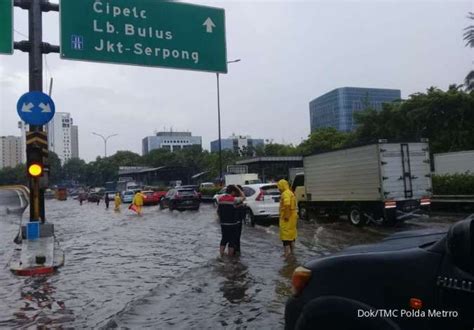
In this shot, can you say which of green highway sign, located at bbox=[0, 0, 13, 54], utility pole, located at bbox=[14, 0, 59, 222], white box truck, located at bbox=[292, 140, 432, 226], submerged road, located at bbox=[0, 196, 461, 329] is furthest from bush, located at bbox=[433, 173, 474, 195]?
green highway sign, located at bbox=[0, 0, 13, 54]

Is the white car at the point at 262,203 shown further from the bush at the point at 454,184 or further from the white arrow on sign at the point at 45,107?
the white arrow on sign at the point at 45,107

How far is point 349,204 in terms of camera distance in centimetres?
1808

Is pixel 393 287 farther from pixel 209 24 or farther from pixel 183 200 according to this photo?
pixel 183 200

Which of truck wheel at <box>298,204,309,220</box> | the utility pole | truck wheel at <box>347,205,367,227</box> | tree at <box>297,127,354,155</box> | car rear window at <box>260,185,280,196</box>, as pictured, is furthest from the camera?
tree at <box>297,127,354,155</box>

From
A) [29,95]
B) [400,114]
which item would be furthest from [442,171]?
[29,95]

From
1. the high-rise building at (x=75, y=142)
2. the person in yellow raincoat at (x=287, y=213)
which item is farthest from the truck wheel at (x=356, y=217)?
the high-rise building at (x=75, y=142)

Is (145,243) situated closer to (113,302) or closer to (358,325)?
(113,302)

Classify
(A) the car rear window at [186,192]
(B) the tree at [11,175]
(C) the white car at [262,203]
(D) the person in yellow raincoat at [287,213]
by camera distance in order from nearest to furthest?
(D) the person in yellow raincoat at [287,213], (C) the white car at [262,203], (A) the car rear window at [186,192], (B) the tree at [11,175]

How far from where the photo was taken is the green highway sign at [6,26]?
39.5 feet

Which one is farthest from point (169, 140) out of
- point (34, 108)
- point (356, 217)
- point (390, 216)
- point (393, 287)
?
point (393, 287)

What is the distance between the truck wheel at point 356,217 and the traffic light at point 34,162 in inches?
410

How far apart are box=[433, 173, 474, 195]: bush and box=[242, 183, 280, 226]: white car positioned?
7.32 meters

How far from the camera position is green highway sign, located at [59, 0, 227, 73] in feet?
40.9

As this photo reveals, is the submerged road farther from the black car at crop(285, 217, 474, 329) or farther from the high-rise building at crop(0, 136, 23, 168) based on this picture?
the high-rise building at crop(0, 136, 23, 168)
